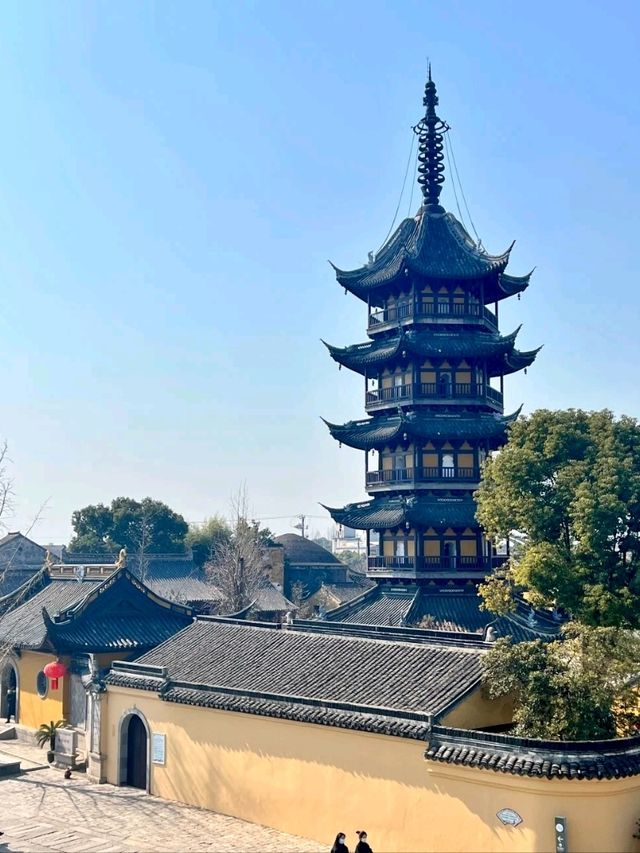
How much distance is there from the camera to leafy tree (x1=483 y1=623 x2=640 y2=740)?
14898 millimetres

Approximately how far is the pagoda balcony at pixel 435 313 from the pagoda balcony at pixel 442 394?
2.59 metres

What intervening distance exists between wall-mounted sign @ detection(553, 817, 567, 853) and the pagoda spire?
30217 millimetres

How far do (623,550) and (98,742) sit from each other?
14477 millimetres

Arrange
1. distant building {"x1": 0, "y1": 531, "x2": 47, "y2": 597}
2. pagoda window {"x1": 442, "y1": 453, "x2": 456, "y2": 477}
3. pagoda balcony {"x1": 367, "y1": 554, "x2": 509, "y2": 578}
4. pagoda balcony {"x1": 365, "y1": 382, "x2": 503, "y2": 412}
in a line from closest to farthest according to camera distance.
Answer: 1. pagoda balcony {"x1": 367, "y1": 554, "x2": 509, "y2": 578}
2. pagoda window {"x1": 442, "y1": 453, "x2": 456, "y2": 477}
3. pagoda balcony {"x1": 365, "y1": 382, "x2": 503, "y2": 412}
4. distant building {"x1": 0, "y1": 531, "x2": 47, "y2": 597}

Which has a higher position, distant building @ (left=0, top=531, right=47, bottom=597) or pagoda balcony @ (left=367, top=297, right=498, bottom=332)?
pagoda balcony @ (left=367, top=297, right=498, bottom=332)

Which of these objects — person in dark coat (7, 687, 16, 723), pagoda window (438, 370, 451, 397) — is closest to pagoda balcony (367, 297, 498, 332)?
pagoda window (438, 370, 451, 397)

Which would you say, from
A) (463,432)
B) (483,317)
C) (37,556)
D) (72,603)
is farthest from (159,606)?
(37,556)

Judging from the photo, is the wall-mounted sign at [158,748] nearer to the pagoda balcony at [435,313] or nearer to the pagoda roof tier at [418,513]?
the pagoda roof tier at [418,513]

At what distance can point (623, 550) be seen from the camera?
23844 millimetres

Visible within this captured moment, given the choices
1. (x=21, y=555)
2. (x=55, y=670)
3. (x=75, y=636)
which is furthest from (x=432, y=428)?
(x=21, y=555)

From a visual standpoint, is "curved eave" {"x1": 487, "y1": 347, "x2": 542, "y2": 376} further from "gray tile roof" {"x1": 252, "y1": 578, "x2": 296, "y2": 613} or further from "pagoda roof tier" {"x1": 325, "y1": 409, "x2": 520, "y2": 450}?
"gray tile roof" {"x1": 252, "y1": 578, "x2": 296, "y2": 613}

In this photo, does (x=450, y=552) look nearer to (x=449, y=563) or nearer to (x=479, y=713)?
(x=449, y=563)

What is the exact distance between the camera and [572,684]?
49.8ft

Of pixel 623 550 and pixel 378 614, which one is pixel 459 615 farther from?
pixel 623 550
